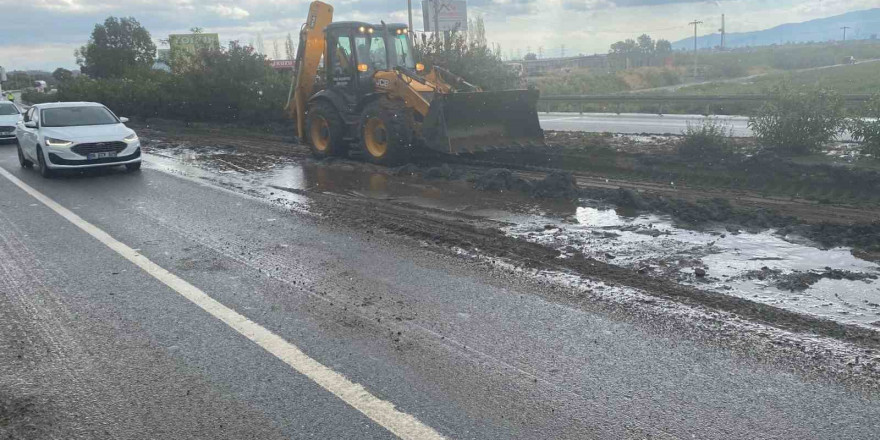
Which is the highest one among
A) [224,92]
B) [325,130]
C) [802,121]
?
[224,92]

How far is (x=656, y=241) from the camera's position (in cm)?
837

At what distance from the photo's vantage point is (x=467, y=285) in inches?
269

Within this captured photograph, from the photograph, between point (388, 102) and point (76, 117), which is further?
point (76, 117)

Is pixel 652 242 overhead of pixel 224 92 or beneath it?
beneath

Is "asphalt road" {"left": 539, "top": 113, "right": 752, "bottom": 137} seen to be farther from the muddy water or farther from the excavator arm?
the muddy water

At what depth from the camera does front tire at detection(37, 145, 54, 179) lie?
14444mm

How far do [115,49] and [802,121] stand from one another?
60462 mm

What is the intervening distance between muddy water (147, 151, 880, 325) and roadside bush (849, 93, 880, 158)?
202 inches

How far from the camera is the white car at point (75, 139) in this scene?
1420cm

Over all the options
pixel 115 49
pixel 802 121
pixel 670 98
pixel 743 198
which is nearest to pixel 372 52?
pixel 743 198

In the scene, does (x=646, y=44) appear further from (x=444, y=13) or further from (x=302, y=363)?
(x=302, y=363)

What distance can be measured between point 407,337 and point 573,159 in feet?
32.5

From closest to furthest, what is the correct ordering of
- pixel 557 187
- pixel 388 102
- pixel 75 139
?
pixel 557 187 → pixel 75 139 → pixel 388 102

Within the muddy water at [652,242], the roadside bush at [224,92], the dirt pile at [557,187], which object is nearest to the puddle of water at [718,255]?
the muddy water at [652,242]
